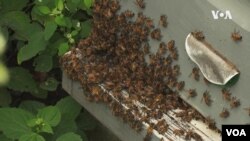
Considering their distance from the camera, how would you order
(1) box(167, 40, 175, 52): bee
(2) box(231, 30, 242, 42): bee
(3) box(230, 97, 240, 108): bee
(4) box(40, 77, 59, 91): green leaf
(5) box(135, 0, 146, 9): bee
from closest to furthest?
(2) box(231, 30, 242, 42): bee → (3) box(230, 97, 240, 108): bee → (1) box(167, 40, 175, 52): bee → (5) box(135, 0, 146, 9): bee → (4) box(40, 77, 59, 91): green leaf

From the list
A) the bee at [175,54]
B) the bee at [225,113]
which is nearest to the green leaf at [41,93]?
the bee at [175,54]

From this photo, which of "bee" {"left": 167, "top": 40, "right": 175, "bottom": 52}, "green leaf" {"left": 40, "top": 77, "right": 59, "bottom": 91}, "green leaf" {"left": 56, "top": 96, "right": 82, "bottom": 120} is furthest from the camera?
"green leaf" {"left": 40, "top": 77, "right": 59, "bottom": 91}

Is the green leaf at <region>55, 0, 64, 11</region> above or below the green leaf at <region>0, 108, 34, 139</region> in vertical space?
above

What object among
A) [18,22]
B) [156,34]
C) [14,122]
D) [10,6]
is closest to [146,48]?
[156,34]

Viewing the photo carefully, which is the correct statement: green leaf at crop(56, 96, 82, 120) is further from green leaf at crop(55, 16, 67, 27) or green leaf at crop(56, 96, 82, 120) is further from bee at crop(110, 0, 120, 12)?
bee at crop(110, 0, 120, 12)

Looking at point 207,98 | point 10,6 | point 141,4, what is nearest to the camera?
point 207,98

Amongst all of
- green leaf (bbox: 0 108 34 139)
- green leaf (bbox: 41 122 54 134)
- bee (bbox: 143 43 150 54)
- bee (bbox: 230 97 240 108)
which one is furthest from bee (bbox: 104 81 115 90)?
bee (bbox: 230 97 240 108)

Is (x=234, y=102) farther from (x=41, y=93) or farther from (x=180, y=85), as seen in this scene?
(x=41, y=93)

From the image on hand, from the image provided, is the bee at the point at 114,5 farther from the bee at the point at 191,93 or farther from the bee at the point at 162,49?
the bee at the point at 191,93
